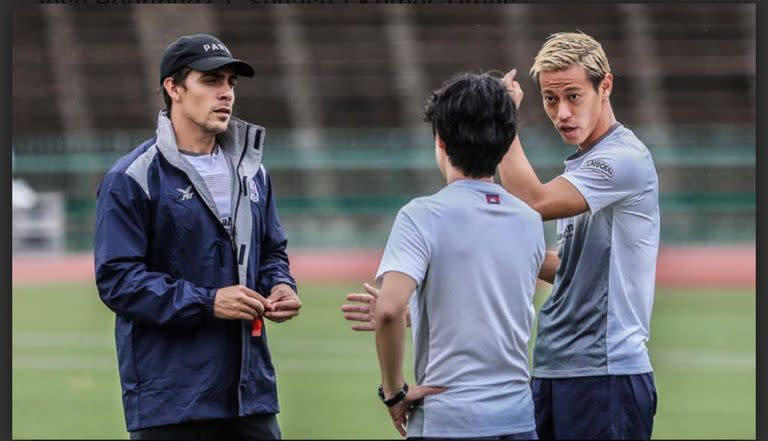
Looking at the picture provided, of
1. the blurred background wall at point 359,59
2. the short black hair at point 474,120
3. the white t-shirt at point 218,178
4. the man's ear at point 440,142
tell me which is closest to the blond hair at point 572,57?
the short black hair at point 474,120

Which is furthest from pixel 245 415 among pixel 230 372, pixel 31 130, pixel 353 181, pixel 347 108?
pixel 31 130

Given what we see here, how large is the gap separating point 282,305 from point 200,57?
2.52 feet

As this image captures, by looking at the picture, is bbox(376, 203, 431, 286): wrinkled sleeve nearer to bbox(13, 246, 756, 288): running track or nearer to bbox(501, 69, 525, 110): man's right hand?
bbox(501, 69, 525, 110): man's right hand

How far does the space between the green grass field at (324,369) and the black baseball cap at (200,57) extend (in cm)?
521

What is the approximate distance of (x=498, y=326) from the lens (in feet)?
10.5

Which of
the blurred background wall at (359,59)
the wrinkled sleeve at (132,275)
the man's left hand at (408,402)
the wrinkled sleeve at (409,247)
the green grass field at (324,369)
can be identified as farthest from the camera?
the blurred background wall at (359,59)

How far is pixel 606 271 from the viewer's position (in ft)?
12.7

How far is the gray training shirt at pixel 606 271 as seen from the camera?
3.87m

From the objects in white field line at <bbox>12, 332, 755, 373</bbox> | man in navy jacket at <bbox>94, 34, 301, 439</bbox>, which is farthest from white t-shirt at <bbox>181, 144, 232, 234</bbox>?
white field line at <bbox>12, 332, 755, 373</bbox>

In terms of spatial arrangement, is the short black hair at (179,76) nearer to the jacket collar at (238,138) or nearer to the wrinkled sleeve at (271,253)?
the jacket collar at (238,138)

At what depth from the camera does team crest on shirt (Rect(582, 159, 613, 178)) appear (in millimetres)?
3834

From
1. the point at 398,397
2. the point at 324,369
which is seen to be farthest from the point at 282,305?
the point at 324,369

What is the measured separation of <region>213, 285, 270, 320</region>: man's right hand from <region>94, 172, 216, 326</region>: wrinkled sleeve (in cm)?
2

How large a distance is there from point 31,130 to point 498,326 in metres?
29.3
